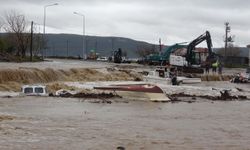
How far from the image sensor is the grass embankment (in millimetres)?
36688

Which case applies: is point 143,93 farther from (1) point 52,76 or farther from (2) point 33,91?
(1) point 52,76

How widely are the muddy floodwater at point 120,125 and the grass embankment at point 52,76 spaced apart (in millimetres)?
7186

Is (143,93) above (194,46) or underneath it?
underneath

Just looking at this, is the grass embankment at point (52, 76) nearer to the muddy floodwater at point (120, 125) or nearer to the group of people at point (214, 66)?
the muddy floodwater at point (120, 125)

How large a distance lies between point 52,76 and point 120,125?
80.2 feet

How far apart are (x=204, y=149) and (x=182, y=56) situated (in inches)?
2255

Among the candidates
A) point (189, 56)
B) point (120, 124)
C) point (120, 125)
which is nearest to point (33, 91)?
point (120, 124)

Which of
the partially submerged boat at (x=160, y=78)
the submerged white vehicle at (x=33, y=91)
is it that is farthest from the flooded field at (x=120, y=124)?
the partially submerged boat at (x=160, y=78)

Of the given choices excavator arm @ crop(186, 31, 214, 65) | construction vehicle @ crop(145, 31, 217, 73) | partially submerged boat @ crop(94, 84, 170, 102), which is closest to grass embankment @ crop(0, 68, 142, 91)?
partially submerged boat @ crop(94, 84, 170, 102)

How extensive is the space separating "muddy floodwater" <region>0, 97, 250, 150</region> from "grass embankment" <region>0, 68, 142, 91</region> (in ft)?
23.6

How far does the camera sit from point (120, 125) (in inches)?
779

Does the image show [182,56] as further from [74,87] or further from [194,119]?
[194,119]

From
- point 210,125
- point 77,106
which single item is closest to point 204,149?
point 210,125

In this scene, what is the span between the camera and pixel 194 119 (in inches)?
896
